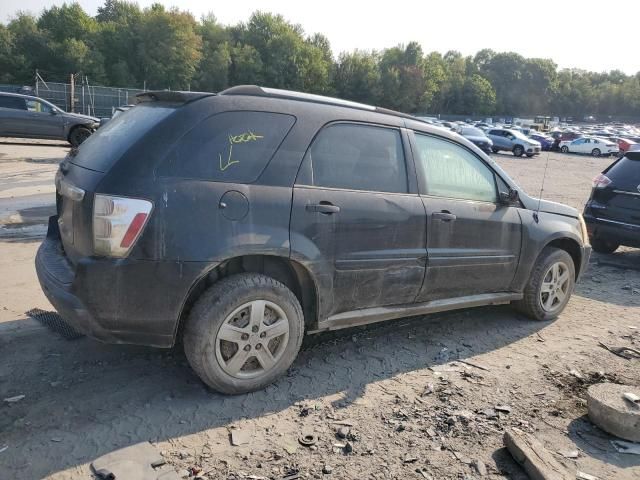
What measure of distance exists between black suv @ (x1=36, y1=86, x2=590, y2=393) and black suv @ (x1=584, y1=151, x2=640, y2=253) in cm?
410

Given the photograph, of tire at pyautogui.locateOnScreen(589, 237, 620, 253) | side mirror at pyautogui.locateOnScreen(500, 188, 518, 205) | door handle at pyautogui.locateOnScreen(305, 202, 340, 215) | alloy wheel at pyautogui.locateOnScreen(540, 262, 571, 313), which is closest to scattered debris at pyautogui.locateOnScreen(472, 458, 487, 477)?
door handle at pyautogui.locateOnScreen(305, 202, 340, 215)

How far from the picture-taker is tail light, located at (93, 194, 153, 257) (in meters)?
2.94

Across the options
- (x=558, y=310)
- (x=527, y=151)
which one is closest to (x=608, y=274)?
(x=558, y=310)

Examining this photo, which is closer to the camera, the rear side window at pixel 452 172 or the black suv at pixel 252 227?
the black suv at pixel 252 227

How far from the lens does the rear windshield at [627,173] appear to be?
7422 millimetres

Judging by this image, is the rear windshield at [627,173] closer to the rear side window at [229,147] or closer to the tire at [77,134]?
the rear side window at [229,147]

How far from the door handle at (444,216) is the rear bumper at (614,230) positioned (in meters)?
4.46

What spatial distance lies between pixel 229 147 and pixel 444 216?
1.78 m

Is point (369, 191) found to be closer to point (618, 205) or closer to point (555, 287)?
point (555, 287)

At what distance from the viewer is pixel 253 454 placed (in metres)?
2.85

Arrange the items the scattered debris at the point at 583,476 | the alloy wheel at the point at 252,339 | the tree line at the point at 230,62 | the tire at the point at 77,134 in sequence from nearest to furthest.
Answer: the scattered debris at the point at 583,476 < the alloy wheel at the point at 252,339 < the tire at the point at 77,134 < the tree line at the point at 230,62

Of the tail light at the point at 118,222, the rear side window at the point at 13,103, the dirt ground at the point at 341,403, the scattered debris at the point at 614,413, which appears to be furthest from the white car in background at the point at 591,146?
the tail light at the point at 118,222

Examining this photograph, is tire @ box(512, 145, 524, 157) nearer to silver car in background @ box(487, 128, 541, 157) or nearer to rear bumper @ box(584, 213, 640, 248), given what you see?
silver car in background @ box(487, 128, 541, 157)

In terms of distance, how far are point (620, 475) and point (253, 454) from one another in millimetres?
2008
